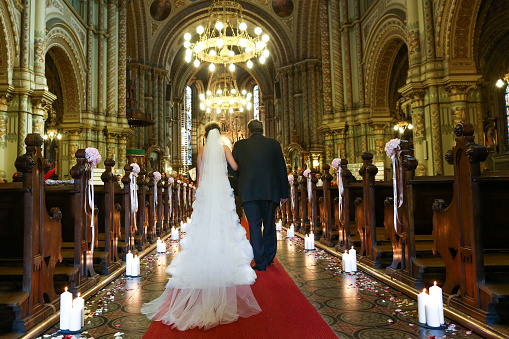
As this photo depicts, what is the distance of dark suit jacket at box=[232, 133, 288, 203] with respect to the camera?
4.75 m

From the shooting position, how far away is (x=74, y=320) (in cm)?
293

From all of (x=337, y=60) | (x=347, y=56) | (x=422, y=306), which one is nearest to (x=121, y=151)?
(x=337, y=60)

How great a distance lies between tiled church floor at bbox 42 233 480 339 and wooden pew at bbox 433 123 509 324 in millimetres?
306

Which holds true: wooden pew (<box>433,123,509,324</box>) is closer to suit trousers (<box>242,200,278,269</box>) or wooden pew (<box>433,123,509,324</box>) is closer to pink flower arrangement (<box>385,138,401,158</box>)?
pink flower arrangement (<box>385,138,401,158</box>)

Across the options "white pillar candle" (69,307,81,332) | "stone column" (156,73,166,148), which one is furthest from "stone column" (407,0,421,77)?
"stone column" (156,73,166,148)

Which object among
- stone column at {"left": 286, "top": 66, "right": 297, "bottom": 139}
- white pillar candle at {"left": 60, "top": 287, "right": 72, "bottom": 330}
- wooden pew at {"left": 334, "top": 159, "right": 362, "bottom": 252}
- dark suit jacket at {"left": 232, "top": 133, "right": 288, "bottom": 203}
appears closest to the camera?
white pillar candle at {"left": 60, "top": 287, "right": 72, "bottom": 330}

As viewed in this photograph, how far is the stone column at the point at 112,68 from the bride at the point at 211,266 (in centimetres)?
1210

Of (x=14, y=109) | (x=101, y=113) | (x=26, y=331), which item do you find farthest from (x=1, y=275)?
(x=101, y=113)

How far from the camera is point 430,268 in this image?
3797 mm

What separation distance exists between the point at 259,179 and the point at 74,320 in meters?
2.48

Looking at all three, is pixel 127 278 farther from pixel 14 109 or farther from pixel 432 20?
pixel 432 20

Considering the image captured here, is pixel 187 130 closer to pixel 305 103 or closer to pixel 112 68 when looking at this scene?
pixel 305 103

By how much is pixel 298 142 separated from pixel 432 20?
12764 mm

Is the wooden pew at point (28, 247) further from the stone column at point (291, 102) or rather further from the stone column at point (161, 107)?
the stone column at point (161, 107)
